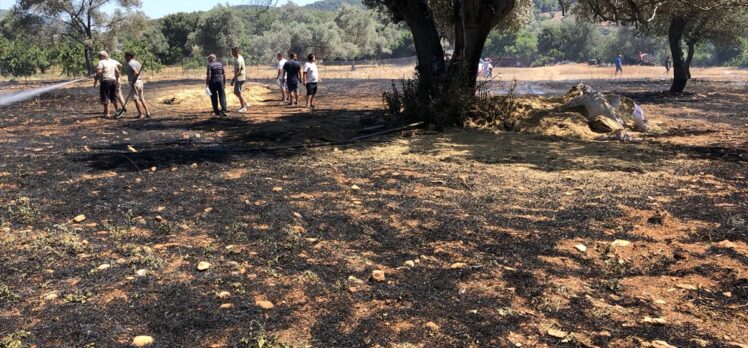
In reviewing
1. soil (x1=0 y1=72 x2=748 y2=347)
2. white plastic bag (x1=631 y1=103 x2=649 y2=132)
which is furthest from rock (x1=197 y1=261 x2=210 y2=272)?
white plastic bag (x1=631 y1=103 x2=649 y2=132)

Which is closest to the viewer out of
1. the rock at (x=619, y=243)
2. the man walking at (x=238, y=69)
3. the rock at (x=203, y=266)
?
the rock at (x=203, y=266)

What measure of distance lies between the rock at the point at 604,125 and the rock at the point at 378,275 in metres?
8.78

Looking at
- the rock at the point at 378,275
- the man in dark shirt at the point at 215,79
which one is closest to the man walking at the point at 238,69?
the man in dark shirt at the point at 215,79

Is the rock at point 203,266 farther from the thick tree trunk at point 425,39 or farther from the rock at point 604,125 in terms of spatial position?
the rock at point 604,125

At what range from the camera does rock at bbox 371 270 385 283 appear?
4.11 m

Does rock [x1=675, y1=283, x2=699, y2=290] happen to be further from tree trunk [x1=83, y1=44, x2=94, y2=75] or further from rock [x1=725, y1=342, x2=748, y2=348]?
tree trunk [x1=83, y1=44, x2=94, y2=75]

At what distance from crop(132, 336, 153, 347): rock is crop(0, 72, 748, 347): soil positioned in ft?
0.23

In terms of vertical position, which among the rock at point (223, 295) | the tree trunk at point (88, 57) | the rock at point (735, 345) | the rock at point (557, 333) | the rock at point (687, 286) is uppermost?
the tree trunk at point (88, 57)

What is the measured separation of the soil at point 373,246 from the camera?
3410 millimetres

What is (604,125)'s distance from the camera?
447 inches

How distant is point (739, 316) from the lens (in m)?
3.60

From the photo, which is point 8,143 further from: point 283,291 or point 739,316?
point 739,316

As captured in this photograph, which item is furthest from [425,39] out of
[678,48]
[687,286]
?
[678,48]

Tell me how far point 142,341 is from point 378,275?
5.69 feet
